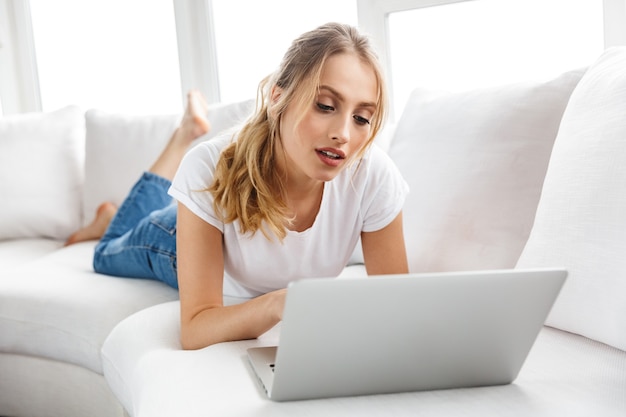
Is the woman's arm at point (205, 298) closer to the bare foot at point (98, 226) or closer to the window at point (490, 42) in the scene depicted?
the window at point (490, 42)

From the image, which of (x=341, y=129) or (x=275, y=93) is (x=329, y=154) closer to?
(x=341, y=129)

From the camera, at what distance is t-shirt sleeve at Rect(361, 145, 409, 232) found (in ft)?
4.82

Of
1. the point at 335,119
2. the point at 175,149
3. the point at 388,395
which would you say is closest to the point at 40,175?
the point at 175,149

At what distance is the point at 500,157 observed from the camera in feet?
5.06

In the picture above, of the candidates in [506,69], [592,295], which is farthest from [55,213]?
[592,295]

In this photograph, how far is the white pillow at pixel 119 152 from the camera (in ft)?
8.66

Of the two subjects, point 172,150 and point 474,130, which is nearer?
point 474,130

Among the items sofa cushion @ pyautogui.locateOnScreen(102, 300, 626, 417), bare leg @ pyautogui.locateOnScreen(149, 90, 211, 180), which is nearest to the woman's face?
sofa cushion @ pyautogui.locateOnScreen(102, 300, 626, 417)

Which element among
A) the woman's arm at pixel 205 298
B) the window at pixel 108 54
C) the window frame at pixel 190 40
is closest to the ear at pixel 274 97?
the woman's arm at pixel 205 298

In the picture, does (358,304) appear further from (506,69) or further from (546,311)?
(506,69)

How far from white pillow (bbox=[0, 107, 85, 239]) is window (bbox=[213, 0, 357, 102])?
78 centimetres

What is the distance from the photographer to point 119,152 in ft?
8.79

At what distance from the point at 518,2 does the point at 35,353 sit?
1837 mm

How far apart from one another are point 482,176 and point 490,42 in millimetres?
1101
